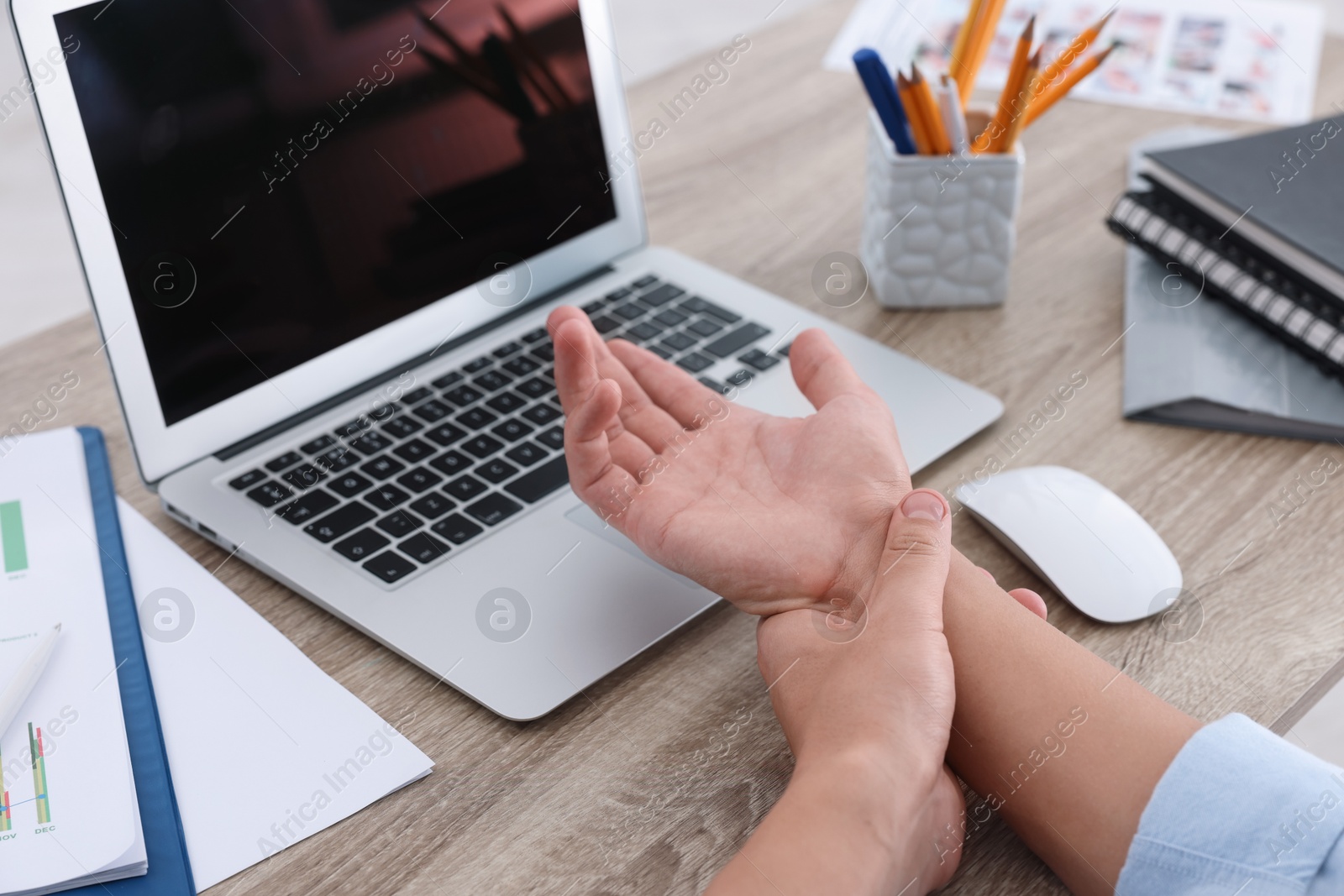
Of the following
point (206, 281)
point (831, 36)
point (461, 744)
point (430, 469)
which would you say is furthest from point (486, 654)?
point (831, 36)

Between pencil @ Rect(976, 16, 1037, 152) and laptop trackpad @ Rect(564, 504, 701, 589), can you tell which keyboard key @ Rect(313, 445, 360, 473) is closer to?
laptop trackpad @ Rect(564, 504, 701, 589)

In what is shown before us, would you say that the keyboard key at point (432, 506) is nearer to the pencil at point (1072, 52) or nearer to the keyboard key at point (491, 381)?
the keyboard key at point (491, 381)

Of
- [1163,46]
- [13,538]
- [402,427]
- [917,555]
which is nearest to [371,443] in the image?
[402,427]

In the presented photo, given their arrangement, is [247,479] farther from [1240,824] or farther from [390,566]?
[1240,824]

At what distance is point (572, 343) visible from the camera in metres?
0.67

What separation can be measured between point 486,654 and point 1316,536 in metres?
0.57

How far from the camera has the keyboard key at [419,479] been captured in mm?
775

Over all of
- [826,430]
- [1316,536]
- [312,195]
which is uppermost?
[312,195]

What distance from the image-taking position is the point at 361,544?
2.40ft

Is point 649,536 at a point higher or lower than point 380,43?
lower

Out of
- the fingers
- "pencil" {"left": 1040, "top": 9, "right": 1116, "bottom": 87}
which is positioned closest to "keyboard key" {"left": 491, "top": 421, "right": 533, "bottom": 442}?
the fingers

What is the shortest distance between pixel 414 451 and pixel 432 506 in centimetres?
6

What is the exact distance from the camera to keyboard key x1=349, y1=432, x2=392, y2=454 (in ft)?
2.66

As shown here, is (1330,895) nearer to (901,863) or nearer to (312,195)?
(901,863)
